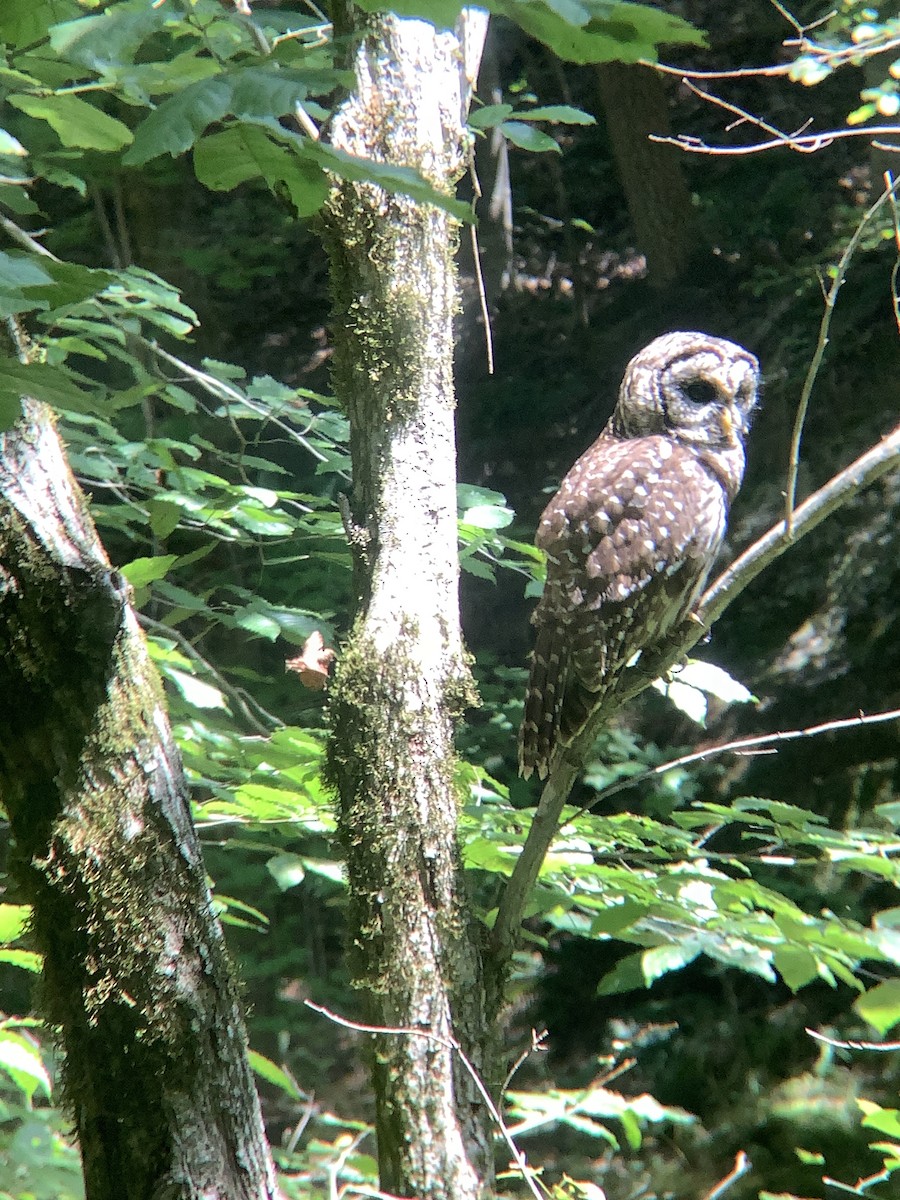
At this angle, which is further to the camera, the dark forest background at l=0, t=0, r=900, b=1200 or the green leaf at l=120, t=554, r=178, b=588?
the dark forest background at l=0, t=0, r=900, b=1200

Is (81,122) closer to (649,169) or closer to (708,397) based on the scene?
(708,397)

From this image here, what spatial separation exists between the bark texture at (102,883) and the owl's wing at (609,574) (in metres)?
1.58

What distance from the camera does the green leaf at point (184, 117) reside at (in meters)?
0.86

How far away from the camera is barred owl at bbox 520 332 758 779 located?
2902 millimetres

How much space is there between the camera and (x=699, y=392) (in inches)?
129

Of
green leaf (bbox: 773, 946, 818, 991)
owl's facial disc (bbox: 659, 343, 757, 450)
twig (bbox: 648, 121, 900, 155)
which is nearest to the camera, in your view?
green leaf (bbox: 773, 946, 818, 991)

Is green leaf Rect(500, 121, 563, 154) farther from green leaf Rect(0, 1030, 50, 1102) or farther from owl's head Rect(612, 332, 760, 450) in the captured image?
green leaf Rect(0, 1030, 50, 1102)

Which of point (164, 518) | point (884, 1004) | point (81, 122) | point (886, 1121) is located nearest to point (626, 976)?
point (886, 1121)

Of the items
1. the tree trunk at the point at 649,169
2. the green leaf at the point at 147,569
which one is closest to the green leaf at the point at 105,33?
the green leaf at the point at 147,569

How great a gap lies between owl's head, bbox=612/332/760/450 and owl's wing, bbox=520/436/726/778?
18 cm

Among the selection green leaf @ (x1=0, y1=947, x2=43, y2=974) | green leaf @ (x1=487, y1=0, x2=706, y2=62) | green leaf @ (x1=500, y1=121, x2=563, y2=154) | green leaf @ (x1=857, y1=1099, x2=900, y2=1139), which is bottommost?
green leaf @ (x1=857, y1=1099, x2=900, y2=1139)

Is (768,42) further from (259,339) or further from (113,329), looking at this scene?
(113,329)

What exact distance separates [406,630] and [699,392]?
1.76 m

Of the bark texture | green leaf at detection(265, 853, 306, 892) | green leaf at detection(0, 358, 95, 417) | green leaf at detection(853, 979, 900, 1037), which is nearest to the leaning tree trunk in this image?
green leaf at detection(265, 853, 306, 892)
